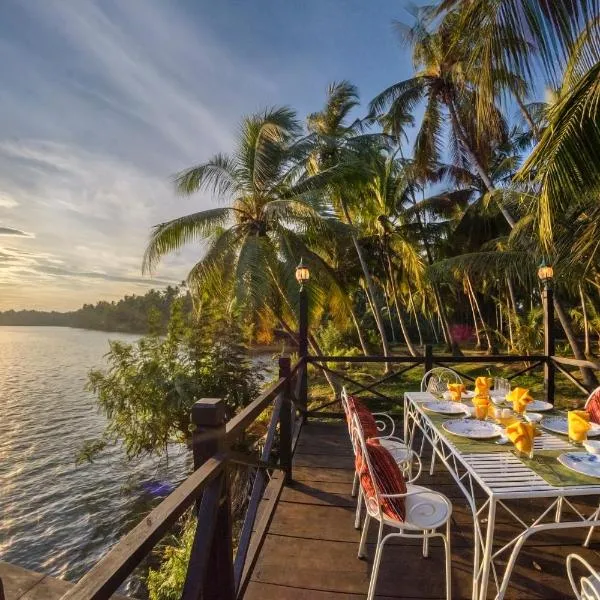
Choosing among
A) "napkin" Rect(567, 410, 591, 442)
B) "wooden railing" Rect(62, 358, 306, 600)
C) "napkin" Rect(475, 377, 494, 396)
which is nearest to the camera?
"wooden railing" Rect(62, 358, 306, 600)

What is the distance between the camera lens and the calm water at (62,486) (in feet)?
21.1

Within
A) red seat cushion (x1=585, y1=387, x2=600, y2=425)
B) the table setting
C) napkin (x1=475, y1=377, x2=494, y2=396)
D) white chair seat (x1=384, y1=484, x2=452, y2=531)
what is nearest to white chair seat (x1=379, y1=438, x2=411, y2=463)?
the table setting

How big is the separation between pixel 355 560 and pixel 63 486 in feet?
28.8

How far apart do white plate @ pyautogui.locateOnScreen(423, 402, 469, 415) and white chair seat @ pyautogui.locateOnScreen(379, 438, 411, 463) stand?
0.34 metres

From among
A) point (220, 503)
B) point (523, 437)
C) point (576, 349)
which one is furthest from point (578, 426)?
point (576, 349)

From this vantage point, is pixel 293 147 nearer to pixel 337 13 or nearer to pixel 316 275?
pixel 316 275

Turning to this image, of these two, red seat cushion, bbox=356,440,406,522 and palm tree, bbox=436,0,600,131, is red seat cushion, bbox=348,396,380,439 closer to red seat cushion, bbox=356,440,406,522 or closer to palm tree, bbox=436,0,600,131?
red seat cushion, bbox=356,440,406,522

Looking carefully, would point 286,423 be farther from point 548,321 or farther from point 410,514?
point 548,321

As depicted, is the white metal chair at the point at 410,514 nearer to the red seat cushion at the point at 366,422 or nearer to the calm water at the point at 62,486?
the red seat cushion at the point at 366,422

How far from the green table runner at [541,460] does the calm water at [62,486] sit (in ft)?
20.8

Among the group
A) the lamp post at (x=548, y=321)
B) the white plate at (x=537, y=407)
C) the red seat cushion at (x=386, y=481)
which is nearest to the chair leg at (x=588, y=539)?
the white plate at (x=537, y=407)

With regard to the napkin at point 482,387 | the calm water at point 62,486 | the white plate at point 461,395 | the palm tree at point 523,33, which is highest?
the palm tree at point 523,33

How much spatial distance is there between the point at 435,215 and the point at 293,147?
8.98m

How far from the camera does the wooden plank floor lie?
6.59ft
